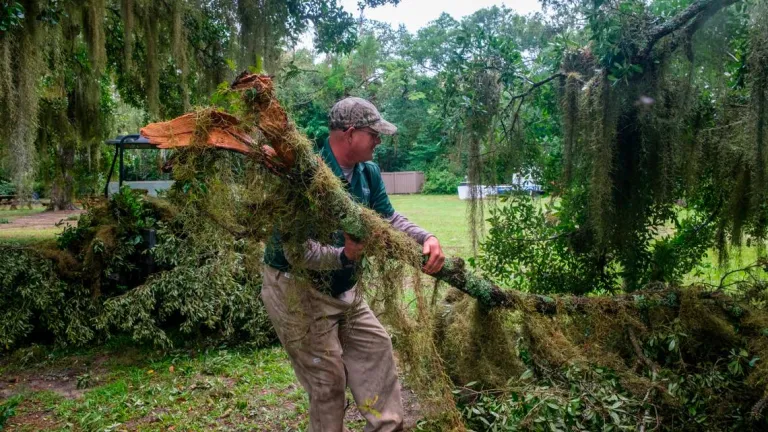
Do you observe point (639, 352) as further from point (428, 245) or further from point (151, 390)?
point (151, 390)

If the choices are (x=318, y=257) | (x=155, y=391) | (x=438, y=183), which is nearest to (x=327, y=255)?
(x=318, y=257)

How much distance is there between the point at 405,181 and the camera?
33.0 meters

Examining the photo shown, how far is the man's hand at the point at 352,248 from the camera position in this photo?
268cm

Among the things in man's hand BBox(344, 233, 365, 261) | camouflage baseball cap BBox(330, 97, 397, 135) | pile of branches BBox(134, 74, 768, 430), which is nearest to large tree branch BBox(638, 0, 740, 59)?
pile of branches BBox(134, 74, 768, 430)

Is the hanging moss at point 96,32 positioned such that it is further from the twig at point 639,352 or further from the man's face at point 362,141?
the twig at point 639,352

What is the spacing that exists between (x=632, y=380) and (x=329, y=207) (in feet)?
7.15

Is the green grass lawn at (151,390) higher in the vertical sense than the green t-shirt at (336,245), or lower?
lower

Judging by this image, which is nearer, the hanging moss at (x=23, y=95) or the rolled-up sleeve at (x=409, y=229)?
the rolled-up sleeve at (x=409, y=229)

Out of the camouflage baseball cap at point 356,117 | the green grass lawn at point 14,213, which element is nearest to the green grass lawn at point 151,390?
the camouflage baseball cap at point 356,117

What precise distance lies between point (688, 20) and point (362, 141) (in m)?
2.81

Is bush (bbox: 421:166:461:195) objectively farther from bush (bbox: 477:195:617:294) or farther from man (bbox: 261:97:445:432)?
man (bbox: 261:97:445:432)

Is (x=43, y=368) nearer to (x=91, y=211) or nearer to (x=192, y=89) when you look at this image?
(x=91, y=211)

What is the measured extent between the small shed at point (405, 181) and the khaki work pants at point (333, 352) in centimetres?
2912

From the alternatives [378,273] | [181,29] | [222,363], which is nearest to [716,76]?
[378,273]
